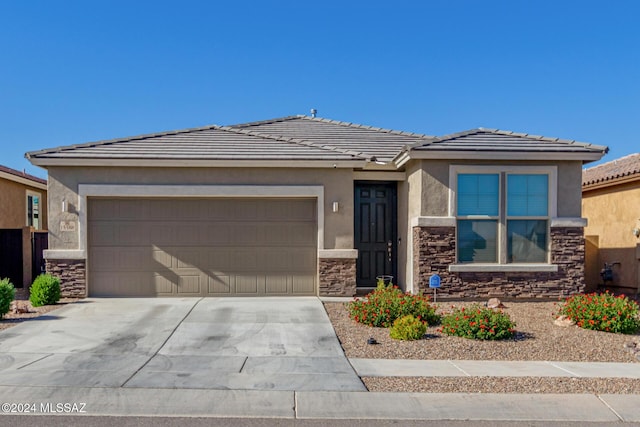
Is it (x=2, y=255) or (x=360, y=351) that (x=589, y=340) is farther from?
(x=2, y=255)

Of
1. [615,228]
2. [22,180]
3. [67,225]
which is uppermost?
[22,180]

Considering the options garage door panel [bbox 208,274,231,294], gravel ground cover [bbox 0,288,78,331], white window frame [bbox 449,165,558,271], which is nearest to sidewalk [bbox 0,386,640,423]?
gravel ground cover [bbox 0,288,78,331]

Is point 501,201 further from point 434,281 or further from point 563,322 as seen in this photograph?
point 563,322

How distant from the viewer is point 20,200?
18.0 meters

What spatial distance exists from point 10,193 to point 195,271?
9169 mm

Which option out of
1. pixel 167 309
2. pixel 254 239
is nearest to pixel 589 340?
pixel 254 239

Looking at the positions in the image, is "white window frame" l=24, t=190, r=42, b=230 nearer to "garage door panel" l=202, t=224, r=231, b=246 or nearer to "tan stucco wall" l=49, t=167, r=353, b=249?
"tan stucco wall" l=49, t=167, r=353, b=249

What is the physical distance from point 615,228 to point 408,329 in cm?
924

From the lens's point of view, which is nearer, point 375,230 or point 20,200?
point 375,230

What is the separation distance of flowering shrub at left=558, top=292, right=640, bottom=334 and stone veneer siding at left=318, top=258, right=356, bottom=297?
15.4 feet

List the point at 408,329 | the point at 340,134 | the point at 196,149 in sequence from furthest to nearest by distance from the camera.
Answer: the point at 340,134, the point at 196,149, the point at 408,329

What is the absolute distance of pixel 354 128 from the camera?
16.1 m

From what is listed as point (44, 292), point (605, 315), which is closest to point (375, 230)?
point (605, 315)

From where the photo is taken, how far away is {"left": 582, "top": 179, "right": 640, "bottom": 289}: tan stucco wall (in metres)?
13.4
